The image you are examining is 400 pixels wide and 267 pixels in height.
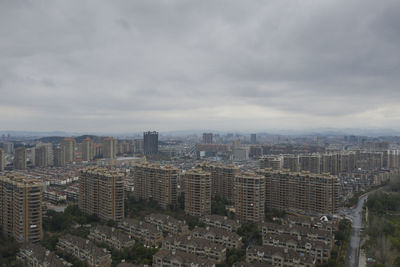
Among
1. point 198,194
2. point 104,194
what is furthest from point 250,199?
point 104,194

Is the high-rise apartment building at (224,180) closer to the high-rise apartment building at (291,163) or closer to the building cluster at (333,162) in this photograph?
the building cluster at (333,162)

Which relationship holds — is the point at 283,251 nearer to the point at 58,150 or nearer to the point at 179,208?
the point at 179,208

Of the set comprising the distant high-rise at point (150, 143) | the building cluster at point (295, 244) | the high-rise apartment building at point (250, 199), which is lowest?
the building cluster at point (295, 244)

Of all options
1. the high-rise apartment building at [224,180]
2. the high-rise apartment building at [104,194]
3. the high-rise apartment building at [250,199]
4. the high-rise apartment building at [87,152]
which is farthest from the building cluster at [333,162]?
the high-rise apartment building at [87,152]

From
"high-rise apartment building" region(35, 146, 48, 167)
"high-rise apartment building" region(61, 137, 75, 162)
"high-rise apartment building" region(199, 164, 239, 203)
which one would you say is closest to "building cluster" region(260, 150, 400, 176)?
"high-rise apartment building" region(199, 164, 239, 203)

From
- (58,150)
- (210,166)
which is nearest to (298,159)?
(210,166)

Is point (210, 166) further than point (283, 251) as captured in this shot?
Yes
